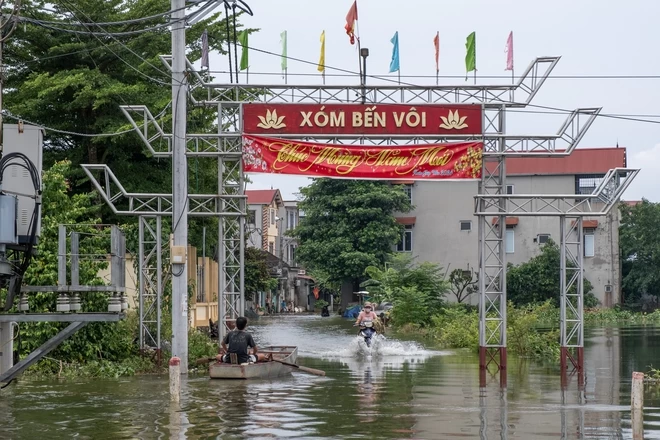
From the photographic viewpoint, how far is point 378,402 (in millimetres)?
22000

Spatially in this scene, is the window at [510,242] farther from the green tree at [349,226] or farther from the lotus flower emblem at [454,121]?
the lotus flower emblem at [454,121]

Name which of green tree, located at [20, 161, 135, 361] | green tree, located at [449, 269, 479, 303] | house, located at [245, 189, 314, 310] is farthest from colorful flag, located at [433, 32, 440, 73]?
house, located at [245, 189, 314, 310]

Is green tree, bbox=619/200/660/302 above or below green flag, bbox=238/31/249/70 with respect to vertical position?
below

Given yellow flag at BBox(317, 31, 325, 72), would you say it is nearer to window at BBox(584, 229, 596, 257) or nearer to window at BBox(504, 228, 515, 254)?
window at BBox(504, 228, 515, 254)

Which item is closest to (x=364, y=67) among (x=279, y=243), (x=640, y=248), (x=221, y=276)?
(x=221, y=276)

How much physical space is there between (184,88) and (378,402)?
9401 millimetres

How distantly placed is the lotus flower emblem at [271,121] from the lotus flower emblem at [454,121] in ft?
12.9

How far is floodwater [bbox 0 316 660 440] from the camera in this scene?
1761 centimetres

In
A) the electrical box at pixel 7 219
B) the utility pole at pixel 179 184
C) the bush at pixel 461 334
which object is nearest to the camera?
the electrical box at pixel 7 219

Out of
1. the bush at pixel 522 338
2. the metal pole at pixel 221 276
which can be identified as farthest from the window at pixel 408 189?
the metal pole at pixel 221 276

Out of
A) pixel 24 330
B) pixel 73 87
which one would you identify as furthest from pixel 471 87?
pixel 73 87

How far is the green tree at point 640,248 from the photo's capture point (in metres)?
77.3

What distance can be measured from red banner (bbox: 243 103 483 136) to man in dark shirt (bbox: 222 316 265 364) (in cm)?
506

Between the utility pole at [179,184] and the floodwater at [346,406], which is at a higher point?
the utility pole at [179,184]
